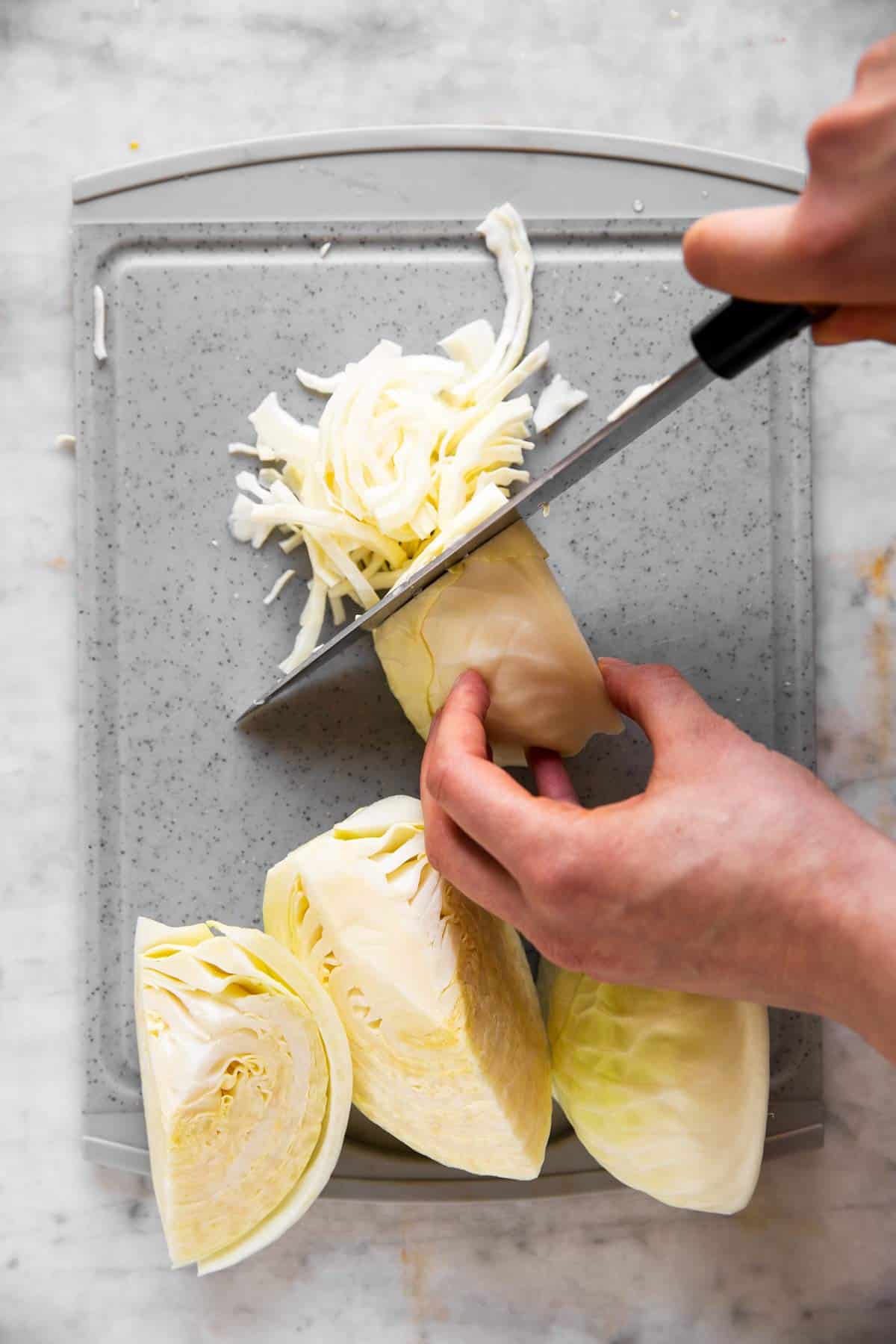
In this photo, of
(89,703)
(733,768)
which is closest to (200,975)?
(89,703)

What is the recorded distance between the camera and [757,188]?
122 cm

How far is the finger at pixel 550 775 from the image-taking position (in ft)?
3.52

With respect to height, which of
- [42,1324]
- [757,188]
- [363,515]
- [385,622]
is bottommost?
[42,1324]

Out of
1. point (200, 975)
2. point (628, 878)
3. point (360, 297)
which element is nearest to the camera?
point (628, 878)

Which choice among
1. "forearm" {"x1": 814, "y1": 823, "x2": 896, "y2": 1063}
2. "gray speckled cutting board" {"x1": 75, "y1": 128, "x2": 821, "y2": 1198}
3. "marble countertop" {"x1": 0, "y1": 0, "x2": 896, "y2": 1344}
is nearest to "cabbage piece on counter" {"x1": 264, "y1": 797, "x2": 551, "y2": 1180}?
"gray speckled cutting board" {"x1": 75, "y1": 128, "x2": 821, "y2": 1198}

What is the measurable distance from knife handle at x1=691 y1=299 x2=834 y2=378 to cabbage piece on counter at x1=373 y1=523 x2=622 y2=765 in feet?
1.01

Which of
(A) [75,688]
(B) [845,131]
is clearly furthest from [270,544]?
(B) [845,131]

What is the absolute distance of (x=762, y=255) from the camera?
27.4 inches

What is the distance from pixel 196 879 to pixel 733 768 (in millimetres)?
641

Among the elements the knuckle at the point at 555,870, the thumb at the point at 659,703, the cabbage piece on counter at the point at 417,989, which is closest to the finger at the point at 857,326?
the thumb at the point at 659,703

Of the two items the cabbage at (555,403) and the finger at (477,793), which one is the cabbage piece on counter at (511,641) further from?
the cabbage at (555,403)

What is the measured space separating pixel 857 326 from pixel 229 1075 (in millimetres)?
902

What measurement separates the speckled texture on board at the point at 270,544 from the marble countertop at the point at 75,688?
0.28 feet

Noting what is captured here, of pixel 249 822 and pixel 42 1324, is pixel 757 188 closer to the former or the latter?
pixel 249 822
